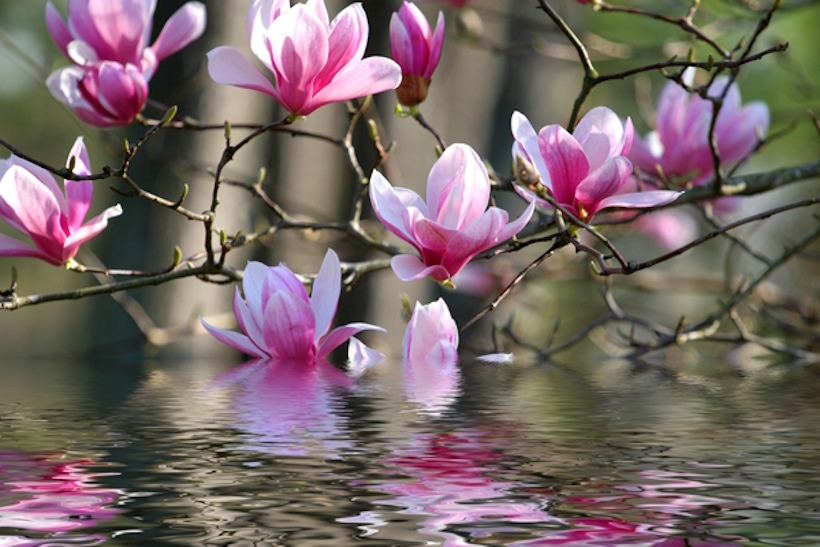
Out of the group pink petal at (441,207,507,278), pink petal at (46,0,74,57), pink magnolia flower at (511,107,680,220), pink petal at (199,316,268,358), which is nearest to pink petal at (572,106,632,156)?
pink magnolia flower at (511,107,680,220)

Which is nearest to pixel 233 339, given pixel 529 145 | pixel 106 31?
pixel 529 145

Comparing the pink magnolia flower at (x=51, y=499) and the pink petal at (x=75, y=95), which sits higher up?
the pink petal at (x=75, y=95)

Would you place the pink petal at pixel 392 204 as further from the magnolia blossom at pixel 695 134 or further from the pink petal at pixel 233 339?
the magnolia blossom at pixel 695 134

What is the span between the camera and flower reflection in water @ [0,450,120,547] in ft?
1.07

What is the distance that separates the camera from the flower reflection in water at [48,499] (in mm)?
327

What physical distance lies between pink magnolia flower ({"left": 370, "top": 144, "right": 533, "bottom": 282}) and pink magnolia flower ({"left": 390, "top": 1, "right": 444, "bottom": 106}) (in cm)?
22

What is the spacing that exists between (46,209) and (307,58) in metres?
0.26

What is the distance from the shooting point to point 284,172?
294 centimetres

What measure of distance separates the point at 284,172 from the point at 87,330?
77 cm

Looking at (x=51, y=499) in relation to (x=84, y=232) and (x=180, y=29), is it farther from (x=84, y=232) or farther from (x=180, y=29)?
(x=180, y=29)

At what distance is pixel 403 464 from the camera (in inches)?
17.3

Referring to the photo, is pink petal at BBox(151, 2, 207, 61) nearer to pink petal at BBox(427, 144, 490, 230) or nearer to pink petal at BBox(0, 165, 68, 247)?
pink petal at BBox(0, 165, 68, 247)

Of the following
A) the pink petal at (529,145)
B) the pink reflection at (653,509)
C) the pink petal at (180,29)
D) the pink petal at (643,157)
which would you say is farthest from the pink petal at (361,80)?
the pink petal at (643,157)

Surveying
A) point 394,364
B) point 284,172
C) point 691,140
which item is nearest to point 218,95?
point 284,172
